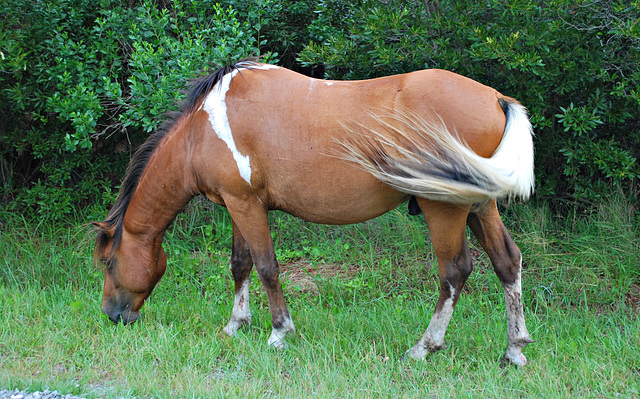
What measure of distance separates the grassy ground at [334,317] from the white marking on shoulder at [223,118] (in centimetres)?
124

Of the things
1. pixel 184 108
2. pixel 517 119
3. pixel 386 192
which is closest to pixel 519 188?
pixel 517 119

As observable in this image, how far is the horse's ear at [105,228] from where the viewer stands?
4.09 metres

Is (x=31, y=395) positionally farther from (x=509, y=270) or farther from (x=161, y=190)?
(x=509, y=270)

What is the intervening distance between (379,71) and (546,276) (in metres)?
2.50

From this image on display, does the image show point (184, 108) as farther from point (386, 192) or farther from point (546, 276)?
point (546, 276)

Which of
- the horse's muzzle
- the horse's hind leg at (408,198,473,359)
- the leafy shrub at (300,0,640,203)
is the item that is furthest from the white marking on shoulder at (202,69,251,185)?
the leafy shrub at (300,0,640,203)

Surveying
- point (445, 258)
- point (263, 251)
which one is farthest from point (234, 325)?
point (445, 258)

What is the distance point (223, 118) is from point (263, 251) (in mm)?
951

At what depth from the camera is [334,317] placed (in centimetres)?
434

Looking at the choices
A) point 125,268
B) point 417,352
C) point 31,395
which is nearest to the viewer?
point 31,395

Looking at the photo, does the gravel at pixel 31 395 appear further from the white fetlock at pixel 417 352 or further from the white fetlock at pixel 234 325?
the white fetlock at pixel 417 352

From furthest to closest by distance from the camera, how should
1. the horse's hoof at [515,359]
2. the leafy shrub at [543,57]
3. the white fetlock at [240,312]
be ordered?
the leafy shrub at [543,57] < the white fetlock at [240,312] < the horse's hoof at [515,359]

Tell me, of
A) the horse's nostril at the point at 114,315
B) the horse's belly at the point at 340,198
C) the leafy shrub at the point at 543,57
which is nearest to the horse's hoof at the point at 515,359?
the horse's belly at the point at 340,198

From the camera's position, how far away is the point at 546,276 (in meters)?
4.95
